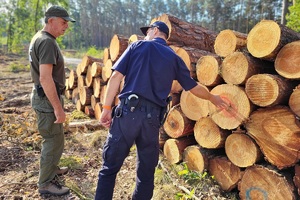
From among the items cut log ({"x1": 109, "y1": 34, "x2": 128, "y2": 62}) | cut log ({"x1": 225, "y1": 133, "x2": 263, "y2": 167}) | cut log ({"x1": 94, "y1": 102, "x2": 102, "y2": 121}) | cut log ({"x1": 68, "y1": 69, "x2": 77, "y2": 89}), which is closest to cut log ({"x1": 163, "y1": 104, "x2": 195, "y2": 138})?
cut log ({"x1": 225, "y1": 133, "x2": 263, "y2": 167})

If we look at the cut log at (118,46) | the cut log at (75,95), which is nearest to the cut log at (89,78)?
the cut log at (75,95)

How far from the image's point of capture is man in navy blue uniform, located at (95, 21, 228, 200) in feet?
7.73

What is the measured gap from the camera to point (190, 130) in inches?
144

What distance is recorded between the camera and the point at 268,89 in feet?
8.51

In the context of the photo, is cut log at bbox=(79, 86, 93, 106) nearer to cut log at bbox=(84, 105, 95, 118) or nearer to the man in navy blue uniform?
cut log at bbox=(84, 105, 95, 118)

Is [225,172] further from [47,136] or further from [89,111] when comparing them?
[89,111]

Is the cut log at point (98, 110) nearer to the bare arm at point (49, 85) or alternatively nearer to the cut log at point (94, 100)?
the cut log at point (94, 100)

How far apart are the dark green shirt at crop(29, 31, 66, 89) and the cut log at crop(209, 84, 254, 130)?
1.87m

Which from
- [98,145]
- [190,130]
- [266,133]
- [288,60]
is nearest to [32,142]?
[98,145]

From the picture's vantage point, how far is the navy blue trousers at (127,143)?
235cm

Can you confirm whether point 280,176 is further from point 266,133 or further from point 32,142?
point 32,142

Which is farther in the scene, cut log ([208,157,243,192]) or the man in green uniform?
cut log ([208,157,243,192])

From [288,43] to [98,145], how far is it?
3425 mm

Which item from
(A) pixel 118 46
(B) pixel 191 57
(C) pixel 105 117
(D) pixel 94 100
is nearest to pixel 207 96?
(C) pixel 105 117
